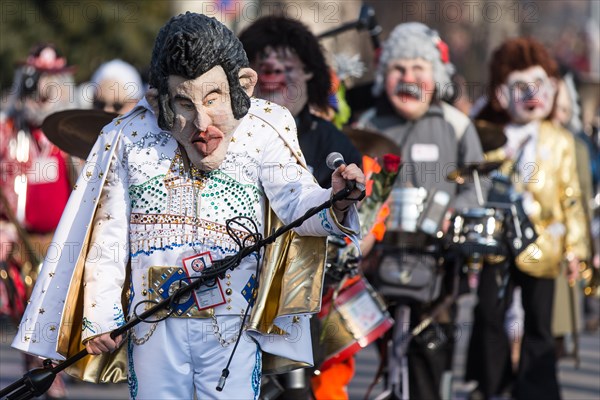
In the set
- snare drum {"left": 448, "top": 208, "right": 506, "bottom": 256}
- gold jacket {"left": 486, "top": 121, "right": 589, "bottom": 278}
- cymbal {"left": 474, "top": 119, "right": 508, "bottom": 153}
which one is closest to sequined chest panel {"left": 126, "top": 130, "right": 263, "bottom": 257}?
snare drum {"left": 448, "top": 208, "right": 506, "bottom": 256}

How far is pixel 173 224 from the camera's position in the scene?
494cm

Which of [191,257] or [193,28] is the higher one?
[193,28]

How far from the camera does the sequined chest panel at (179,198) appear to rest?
4941 millimetres

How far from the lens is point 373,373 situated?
32.6 ft

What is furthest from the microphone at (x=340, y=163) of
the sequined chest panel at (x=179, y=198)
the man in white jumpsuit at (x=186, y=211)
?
the sequined chest panel at (x=179, y=198)

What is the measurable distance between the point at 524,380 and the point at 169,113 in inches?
164

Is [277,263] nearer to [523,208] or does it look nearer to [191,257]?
[191,257]

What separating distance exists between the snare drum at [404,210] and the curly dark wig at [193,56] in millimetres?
2420

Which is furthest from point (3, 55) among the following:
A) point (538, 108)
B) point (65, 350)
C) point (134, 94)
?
point (65, 350)

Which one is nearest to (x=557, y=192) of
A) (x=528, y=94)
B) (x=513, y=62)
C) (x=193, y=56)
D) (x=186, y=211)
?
(x=528, y=94)

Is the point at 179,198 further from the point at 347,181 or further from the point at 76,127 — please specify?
the point at 76,127

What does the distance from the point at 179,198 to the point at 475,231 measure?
8.83ft

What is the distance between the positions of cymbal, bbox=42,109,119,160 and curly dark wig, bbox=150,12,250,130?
115 centimetres

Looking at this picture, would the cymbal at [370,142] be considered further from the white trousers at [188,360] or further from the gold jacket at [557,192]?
the white trousers at [188,360]
